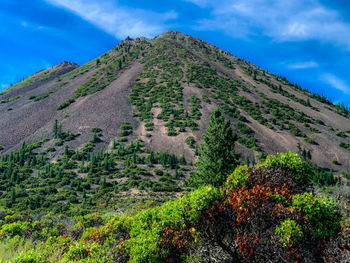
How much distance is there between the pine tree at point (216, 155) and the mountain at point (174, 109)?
96.3 feet

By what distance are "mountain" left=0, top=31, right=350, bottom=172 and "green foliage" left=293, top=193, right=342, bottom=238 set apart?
43.0m

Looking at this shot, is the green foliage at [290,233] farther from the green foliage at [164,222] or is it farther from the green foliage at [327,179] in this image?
the green foliage at [327,179]

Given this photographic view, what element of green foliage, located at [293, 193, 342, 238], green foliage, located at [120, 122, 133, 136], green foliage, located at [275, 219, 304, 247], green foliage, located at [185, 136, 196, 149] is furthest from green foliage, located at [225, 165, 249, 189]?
green foliage, located at [120, 122, 133, 136]

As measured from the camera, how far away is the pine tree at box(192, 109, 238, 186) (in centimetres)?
1805

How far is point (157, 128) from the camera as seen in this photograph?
56344 mm

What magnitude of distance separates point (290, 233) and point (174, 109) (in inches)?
2352

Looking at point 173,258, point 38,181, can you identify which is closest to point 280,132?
point 38,181

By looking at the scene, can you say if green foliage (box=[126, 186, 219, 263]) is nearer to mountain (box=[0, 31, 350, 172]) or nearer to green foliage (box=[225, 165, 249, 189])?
green foliage (box=[225, 165, 249, 189])

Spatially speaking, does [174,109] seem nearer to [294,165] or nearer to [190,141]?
[190,141]

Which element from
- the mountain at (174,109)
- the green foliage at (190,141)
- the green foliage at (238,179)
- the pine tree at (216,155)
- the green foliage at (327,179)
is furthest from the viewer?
the mountain at (174,109)

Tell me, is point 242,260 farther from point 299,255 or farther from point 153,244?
point 153,244

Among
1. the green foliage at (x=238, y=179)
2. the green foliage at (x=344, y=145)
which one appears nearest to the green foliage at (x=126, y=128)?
the green foliage at (x=238, y=179)

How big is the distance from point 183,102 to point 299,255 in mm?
63359

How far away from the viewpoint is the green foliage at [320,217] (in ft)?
16.7
